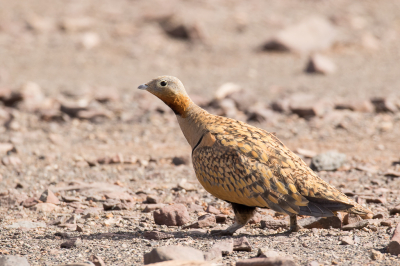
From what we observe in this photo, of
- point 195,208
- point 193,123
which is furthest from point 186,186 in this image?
point 193,123

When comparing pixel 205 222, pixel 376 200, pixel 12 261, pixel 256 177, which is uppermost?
pixel 256 177

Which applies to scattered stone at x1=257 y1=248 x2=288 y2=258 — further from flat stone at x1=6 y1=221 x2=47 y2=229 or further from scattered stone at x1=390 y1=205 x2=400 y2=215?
flat stone at x1=6 y1=221 x2=47 y2=229

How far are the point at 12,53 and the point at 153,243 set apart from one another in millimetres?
16172

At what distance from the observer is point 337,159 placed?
27.6 ft

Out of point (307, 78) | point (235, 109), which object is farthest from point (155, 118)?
point (307, 78)

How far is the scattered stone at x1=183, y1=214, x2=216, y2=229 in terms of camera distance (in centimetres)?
592

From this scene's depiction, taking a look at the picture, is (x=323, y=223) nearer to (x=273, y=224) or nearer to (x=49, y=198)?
(x=273, y=224)

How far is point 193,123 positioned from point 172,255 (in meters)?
2.06

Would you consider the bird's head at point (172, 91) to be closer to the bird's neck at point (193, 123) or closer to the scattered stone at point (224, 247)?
the bird's neck at point (193, 123)

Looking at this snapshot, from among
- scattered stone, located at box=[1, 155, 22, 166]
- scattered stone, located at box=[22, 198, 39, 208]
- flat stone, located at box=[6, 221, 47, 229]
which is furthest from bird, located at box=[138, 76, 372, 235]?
scattered stone, located at box=[1, 155, 22, 166]

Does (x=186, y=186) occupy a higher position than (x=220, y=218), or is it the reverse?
(x=186, y=186)

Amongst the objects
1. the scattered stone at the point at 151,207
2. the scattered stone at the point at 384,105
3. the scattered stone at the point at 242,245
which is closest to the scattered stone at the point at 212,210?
the scattered stone at the point at 151,207

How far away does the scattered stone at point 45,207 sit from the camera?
656cm

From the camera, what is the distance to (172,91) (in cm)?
614
